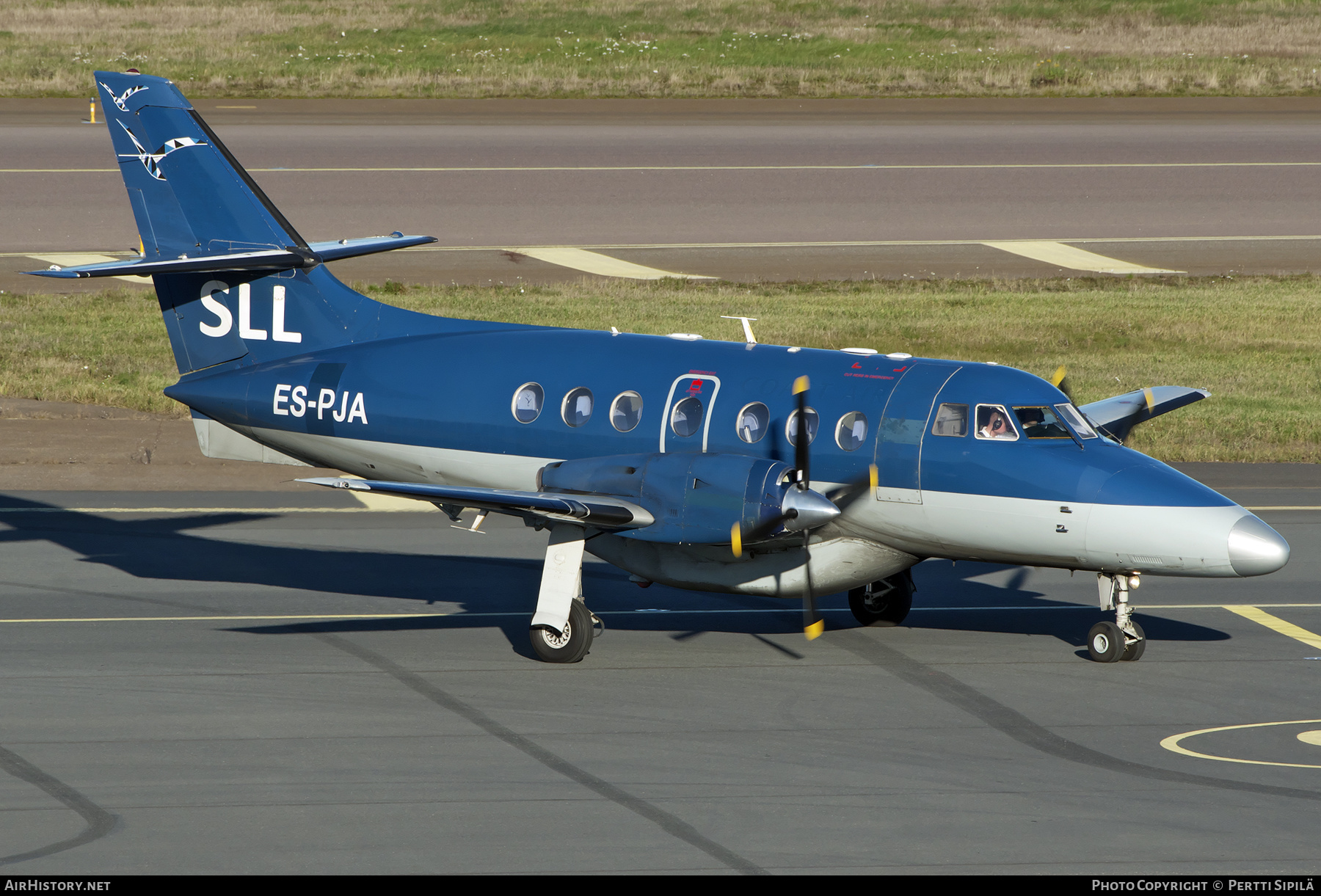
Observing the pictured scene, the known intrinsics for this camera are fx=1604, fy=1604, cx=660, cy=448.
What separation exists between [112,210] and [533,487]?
29874 mm

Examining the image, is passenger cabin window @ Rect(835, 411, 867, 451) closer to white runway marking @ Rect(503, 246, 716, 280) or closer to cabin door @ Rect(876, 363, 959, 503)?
cabin door @ Rect(876, 363, 959, 503)

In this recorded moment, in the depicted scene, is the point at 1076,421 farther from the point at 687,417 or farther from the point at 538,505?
the point at 538,505

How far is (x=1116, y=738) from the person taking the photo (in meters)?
14.8

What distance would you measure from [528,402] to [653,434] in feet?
5.50

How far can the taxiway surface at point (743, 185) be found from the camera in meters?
42.2

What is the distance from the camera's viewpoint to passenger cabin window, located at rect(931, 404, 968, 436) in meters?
16.6

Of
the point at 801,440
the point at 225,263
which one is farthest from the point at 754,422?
the point at 225,263

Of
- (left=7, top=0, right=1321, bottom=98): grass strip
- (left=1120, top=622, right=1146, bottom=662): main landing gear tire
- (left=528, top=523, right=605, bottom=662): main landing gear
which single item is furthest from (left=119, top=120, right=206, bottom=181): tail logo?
(left=7, top=0, right=1321, bottom=98): grass strip

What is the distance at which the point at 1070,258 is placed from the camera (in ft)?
140

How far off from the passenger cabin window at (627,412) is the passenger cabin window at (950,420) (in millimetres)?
3232

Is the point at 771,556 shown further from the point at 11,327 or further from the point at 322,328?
the point at 11,327

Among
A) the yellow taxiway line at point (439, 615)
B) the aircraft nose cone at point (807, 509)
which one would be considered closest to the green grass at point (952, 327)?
the yellow taxiway line at point (439, 615)

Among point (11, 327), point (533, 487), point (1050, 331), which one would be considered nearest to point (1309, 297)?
point (1050, 331)

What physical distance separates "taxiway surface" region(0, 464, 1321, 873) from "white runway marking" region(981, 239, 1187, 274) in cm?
1992
